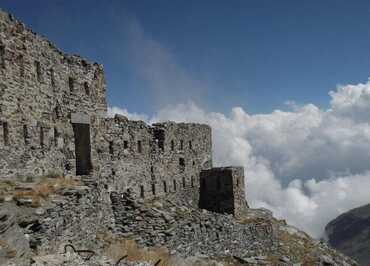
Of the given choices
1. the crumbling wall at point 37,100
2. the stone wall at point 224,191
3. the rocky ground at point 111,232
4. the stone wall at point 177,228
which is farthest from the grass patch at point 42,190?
the stone wall at point 224,191

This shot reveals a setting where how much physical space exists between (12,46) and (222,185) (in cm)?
2973

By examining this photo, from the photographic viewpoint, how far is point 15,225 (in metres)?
17.0

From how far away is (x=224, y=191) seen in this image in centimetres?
4931

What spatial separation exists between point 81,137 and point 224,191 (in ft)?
67.8

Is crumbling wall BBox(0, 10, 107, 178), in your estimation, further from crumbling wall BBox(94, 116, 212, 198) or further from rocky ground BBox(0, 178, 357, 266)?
crumbling wall BBox(94, 116, 212, 198)

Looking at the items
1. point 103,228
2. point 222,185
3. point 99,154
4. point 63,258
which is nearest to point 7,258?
point 63,258

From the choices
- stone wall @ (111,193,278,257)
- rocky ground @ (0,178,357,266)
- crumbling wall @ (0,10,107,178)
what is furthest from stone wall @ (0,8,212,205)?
stone wall @ (111,193,278,257)

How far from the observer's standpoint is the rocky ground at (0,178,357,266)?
1716 centimetres

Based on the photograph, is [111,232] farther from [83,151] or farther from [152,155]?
[152,155]

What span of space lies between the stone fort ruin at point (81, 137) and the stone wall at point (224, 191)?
0.10m

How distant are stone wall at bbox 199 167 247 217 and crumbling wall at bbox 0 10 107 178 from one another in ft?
64.0

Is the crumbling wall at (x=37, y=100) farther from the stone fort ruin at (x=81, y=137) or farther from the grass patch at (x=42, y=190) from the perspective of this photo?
the grass patch at (x=42, y=190)

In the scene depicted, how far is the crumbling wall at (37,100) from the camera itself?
80.2ft

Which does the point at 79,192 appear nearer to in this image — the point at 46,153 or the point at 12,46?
the point at 46,153
